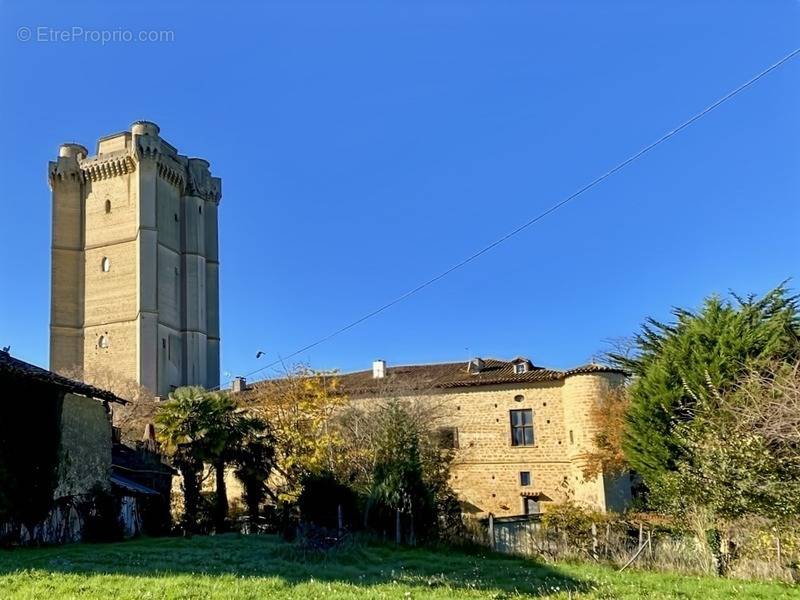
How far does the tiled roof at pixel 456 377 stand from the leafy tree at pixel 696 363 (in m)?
9.85

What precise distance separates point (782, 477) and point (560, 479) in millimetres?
20210

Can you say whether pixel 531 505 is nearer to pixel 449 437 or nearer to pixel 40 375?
pixel 449 437

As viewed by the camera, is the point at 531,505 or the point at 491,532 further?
the point at 531,505

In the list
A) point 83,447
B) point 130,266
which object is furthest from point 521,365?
point 130,266

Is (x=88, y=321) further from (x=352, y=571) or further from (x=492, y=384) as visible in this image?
(x=352, y=571)

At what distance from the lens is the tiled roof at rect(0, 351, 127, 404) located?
18.7 meters

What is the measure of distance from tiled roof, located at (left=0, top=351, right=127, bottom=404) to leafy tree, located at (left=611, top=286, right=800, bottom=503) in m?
14.8

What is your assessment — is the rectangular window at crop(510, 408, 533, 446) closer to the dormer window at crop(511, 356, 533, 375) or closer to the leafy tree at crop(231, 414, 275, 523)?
the dormer window at crop(511, 356, 533, 375)

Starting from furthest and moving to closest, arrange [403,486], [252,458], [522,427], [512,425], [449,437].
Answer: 1. [449,437]
2. [512,425]
3. [522,427]
4. [252,458]
5. [403,486]

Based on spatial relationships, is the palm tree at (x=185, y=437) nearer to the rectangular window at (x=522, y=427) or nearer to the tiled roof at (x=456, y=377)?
the tiled roof at (x=456, y=377)

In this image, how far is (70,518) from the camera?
20703 mm

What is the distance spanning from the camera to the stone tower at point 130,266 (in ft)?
215

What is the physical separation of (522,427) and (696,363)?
14.1 m

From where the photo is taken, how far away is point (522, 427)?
111 feet
